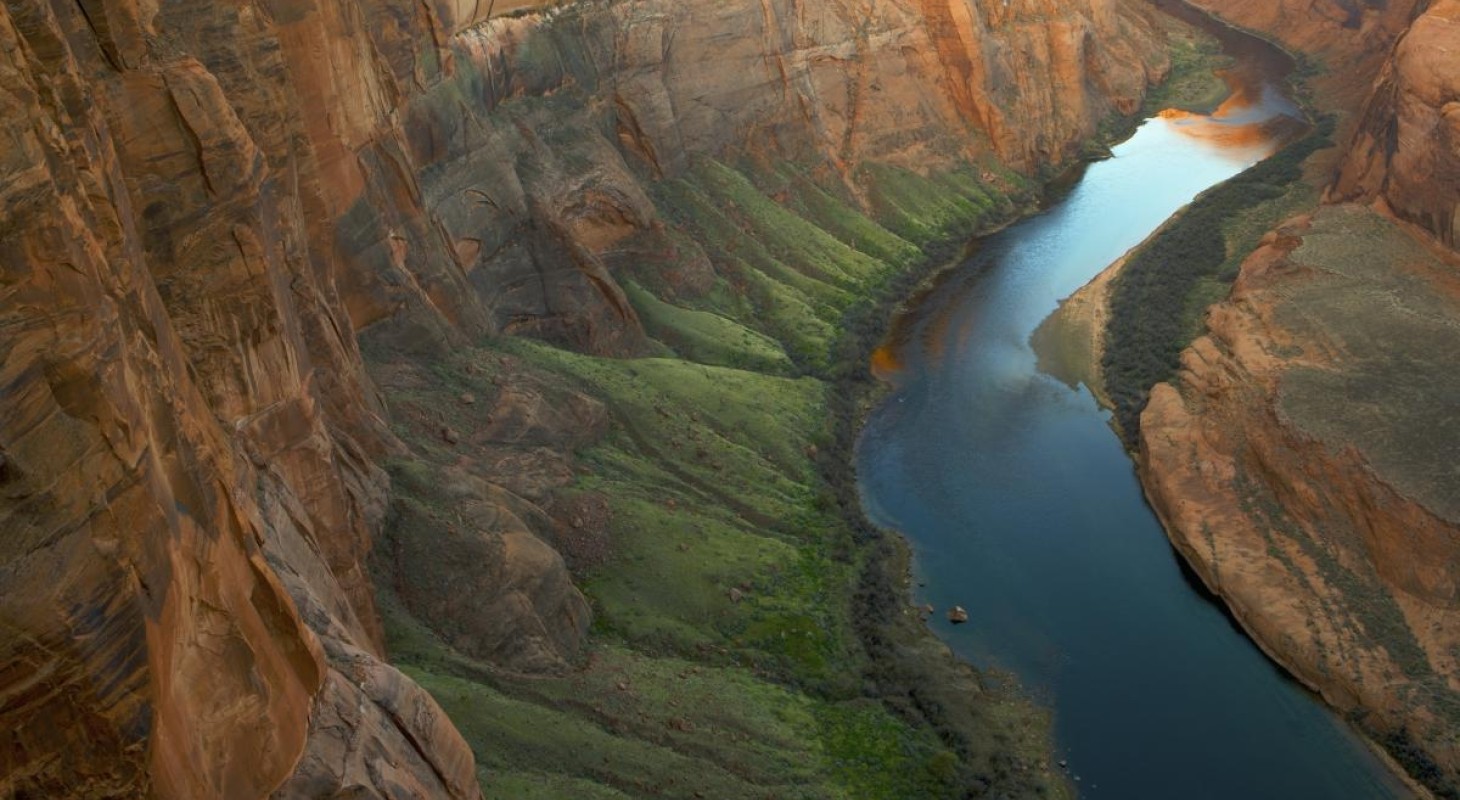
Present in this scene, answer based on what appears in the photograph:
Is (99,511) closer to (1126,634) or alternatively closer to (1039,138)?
(1126,634)

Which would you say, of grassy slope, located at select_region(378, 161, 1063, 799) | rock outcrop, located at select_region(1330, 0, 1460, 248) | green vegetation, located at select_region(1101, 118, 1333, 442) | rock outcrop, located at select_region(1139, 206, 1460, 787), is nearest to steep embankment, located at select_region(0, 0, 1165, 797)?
grassy slope, located at select_region(378, 161, 1063, 799)

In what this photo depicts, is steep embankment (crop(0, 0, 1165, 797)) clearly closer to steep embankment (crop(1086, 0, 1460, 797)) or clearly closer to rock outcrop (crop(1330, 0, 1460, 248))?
steep embankment (crop(1086, 0, 1460, 797))

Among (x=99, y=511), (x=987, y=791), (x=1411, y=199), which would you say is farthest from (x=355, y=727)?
(x=1411, y=199)

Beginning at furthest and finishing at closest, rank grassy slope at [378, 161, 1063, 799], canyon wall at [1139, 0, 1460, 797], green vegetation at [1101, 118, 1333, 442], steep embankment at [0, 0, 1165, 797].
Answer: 1. green vegetation at [1101, 118, 1333, 442]
2. canyon wall at [1139, 0, 1460, 797]
3. grassy slope at [378, 161, 1063, 799]
4. steep embankment at [0, 0, 1165, 797]

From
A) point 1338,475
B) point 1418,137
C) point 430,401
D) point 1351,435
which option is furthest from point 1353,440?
point 430,401

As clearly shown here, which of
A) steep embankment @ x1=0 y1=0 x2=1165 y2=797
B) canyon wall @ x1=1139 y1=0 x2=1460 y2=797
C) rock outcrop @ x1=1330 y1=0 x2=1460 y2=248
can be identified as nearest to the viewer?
steep embankment @ x1=0 y1=0 x2=1165 y2=797
